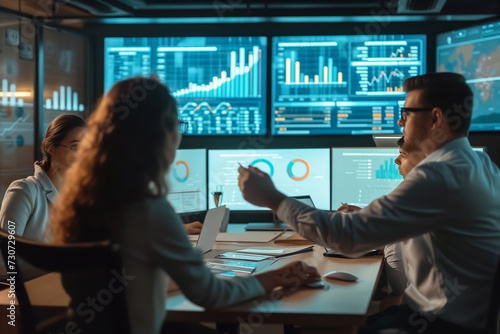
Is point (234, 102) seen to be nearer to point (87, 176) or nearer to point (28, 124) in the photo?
point (28, 124)

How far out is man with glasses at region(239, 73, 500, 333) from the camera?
5.01ft

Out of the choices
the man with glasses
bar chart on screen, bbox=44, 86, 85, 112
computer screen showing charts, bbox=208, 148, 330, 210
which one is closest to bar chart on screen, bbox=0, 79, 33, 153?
bar chart on screen, bbox=44, 86, 85, 112

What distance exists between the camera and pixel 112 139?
3.94ft

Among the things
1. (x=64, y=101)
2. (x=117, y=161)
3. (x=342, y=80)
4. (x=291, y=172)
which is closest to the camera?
(x=117, y=161)

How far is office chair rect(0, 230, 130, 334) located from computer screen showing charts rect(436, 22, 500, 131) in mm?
2787

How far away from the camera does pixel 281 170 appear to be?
130 inches

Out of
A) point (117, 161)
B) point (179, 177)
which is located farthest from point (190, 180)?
point (117, 161)

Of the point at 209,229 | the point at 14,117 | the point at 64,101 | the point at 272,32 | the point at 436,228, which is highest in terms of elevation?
the point at 272,32

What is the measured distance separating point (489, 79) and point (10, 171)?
2.98 metres

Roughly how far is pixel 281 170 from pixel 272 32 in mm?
1002

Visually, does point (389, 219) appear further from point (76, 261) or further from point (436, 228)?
point (76, 261)

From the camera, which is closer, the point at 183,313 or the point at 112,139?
the point at 112,139

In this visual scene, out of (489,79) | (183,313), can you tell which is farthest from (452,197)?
(489,79)

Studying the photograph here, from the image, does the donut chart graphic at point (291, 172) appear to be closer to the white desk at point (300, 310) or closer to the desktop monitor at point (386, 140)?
the desktop monitor at point (386, 140)
